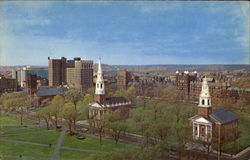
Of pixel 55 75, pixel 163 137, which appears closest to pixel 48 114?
pixel 55 75

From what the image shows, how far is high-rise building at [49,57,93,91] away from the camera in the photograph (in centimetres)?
1044

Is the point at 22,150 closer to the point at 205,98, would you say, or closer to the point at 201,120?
the point at 201,120

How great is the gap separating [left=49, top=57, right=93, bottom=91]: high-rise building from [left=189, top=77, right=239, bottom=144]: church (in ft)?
A: 15.9

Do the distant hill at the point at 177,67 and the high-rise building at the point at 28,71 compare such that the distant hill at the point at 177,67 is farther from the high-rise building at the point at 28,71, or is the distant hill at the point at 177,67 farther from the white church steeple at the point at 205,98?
the high-rise building at the point at 28,71

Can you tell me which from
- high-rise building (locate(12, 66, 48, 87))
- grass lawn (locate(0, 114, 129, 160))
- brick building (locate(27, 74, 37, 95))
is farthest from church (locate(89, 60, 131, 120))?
brick building (locate(27, 74, 37, 95))

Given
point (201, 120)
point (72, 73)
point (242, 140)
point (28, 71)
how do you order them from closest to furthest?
1. point (201, 120)
2. point (242, 140)
3. point (72, 73)
4. point (28, 71)

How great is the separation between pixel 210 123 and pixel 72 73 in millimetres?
6499

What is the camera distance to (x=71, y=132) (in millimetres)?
10984

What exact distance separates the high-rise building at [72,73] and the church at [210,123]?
4837 mm

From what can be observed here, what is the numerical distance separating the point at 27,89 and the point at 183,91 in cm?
1109

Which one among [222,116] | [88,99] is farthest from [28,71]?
[222,116]

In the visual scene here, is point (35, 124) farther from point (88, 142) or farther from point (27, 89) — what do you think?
point (27, 89)

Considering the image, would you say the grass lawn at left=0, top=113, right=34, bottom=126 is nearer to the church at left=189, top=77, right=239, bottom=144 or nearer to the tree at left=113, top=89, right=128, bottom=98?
the tree at left=113, top=89, right=128, bottom=98

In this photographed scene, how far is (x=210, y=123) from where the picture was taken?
32.4ft
